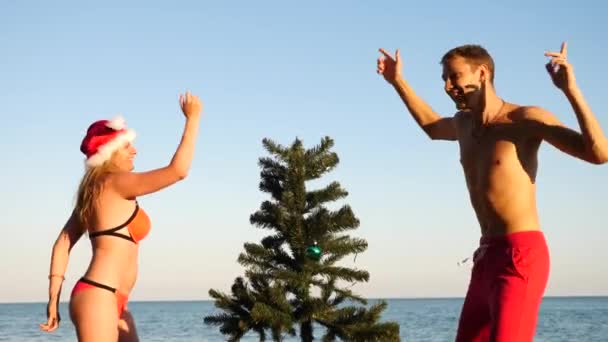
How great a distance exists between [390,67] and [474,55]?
1029 mm

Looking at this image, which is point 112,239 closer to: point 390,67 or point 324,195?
point 390,67

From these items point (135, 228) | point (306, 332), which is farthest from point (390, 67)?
point (306, 332)

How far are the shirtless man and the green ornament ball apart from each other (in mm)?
13556

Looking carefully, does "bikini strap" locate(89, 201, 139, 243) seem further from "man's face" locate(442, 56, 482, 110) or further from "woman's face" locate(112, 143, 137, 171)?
"man's face" locate(442, 56, 482, 110)

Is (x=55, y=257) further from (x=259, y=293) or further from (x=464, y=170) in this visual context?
(x=259, y=293)

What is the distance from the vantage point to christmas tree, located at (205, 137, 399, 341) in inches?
758

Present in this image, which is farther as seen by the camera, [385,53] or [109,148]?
[385,53]

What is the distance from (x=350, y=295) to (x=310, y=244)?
4.05 feet

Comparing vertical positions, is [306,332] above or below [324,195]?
below

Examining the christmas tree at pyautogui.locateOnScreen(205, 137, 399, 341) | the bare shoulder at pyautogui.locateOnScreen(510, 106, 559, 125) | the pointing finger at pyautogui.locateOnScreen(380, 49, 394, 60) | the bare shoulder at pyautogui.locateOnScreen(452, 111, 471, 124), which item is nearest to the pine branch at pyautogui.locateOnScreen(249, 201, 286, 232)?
the christmas tree at pyautogui.locateOnScreen(205, 137, 399, 341)

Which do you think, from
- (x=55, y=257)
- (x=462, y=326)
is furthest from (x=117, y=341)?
(x=462, y=326)

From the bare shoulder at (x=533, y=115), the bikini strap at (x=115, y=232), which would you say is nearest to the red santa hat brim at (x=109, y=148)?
the bikini strap at (x=115, y=232)

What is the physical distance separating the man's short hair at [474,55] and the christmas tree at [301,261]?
45.3ft

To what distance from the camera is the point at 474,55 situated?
18.2ft
